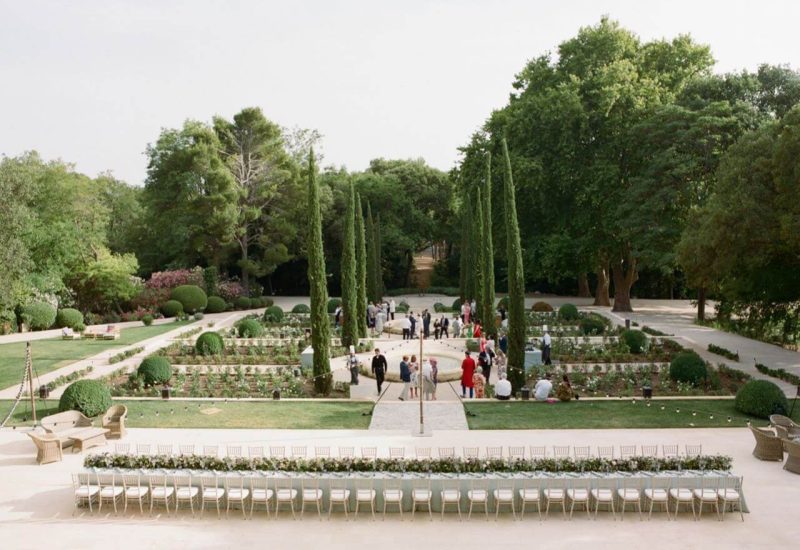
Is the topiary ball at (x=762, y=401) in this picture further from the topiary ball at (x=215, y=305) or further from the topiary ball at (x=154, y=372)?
the topiary ball at (x=215, y=305)

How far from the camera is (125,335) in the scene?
3509 centimetres

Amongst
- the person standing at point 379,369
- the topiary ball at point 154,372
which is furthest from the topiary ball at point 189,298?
the person standing at point 379,369

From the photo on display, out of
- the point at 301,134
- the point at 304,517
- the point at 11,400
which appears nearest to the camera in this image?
the point at 304,517

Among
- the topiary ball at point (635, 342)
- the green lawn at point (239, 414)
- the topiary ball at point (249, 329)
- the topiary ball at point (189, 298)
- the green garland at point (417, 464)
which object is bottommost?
the green lawn at point (239, 414)

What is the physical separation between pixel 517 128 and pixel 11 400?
31.0 meters

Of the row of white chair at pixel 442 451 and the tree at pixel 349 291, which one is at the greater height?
the tree at pixel 349 291

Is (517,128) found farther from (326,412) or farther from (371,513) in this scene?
(371,513)

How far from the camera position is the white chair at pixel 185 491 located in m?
12.5

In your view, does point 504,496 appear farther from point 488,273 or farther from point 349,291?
point 488,273

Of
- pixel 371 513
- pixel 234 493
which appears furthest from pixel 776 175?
pixel 234 493

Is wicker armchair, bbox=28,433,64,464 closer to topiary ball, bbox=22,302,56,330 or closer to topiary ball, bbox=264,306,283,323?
topiary ball, bbox=264,306,283,323

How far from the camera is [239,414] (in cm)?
1916

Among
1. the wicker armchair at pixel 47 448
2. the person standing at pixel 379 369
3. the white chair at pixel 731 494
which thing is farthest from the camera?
the person standing at pixel 379 369

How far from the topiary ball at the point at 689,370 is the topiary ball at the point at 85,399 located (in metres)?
18.0
